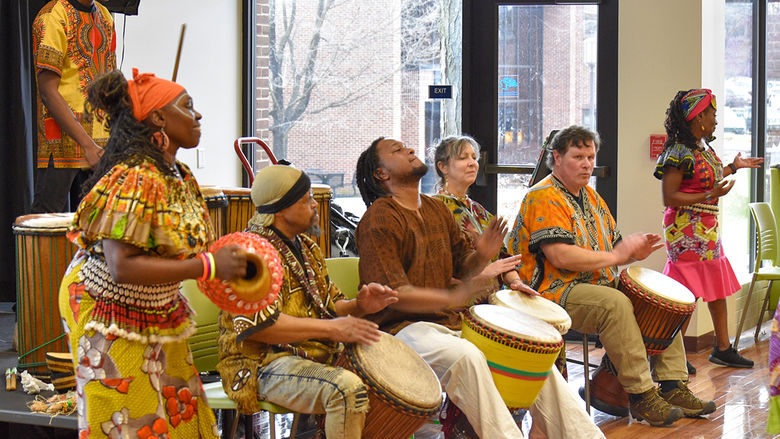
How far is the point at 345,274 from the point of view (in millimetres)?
3494

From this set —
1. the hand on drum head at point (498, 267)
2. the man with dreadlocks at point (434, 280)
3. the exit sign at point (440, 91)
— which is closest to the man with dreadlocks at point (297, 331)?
the man with dreadlocks at point (434, 280)

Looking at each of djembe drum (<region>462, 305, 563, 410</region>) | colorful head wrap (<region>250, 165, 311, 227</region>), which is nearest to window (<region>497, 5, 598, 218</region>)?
djembe drum (<region>462, 305, 563, 410</region>)

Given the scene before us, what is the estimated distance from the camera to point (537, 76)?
234 inches

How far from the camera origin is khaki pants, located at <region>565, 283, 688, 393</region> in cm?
385

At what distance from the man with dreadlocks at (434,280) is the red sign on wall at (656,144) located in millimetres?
2399

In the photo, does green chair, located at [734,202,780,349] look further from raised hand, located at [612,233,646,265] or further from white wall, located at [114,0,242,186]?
white wall, located at [114,0,242,186]

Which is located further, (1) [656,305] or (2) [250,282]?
(1) [656,305]

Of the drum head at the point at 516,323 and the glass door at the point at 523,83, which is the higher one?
the glass door at the point at 523,83

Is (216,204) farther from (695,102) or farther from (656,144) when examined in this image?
(656,144)

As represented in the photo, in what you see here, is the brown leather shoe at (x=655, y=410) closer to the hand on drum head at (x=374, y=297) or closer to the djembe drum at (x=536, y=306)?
the djembe drum at (x=536, y=306)

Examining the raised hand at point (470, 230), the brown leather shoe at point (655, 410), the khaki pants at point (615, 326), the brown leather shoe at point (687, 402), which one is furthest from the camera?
the brown leather shoe at point (687, 402)

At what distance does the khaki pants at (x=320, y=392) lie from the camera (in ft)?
8.55

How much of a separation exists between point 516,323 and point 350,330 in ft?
2.46

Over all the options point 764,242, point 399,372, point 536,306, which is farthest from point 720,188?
point 399,372
